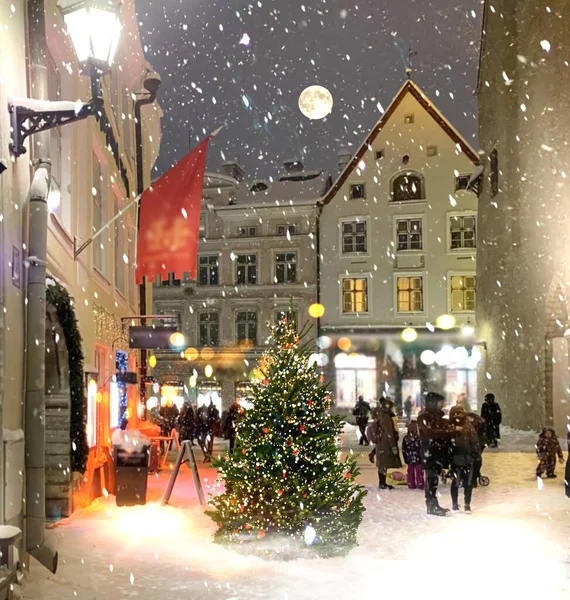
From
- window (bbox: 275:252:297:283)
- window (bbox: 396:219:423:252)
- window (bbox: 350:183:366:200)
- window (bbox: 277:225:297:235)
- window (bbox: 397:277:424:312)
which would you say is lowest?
window (bbox: 397:277:424:312)

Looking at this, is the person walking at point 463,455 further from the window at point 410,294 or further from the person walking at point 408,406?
the window at point 410,294

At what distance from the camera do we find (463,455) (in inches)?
449

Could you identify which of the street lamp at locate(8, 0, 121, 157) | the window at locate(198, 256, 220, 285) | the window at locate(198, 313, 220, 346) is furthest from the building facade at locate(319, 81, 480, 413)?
the street lamp at locate(8, 0, 121, 157)

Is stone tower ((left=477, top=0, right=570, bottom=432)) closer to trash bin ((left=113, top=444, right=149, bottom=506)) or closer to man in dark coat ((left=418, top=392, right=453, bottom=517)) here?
man in dark coat ((left=418, top=392, right=453, bottom=517))

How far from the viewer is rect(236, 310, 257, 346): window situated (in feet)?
136

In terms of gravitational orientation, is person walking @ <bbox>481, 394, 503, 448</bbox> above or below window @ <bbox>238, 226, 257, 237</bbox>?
below

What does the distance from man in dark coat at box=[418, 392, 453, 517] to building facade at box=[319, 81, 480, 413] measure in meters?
26.1

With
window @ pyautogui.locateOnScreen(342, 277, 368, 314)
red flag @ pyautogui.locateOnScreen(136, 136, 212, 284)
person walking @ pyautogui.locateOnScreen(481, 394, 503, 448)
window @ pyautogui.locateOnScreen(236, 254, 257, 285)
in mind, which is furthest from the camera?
window @ pyautogui.locateOnScreen(236, 254, 257, 285)

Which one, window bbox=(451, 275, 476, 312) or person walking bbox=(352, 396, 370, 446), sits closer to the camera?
person walking bbox=(352, 396, 370, 446)

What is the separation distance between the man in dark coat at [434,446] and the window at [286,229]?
2890 centimetres

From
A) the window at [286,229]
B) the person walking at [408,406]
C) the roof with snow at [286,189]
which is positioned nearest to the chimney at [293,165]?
the roof with snow at [286,189]

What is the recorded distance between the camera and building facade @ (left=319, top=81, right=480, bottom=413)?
124 ft

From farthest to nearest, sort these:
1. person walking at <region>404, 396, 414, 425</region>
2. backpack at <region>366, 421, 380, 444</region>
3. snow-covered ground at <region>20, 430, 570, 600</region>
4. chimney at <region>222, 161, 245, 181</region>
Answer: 1. chimney at <region>222, 161, 245, 181</region>
2. person walking at <region>404, 396, 414, 425</region>
3. backpack at <region>366, 421, 380, 444</region>
4. snow-covered ground at <region>20, 430, 570, 600</region>

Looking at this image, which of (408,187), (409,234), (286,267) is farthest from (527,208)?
(286,267)
